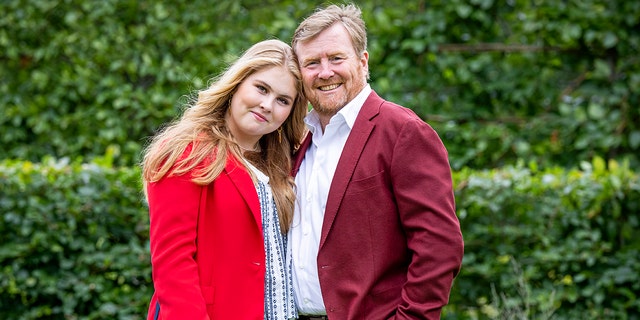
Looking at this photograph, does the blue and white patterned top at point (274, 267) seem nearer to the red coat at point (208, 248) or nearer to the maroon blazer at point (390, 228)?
the red coat at point (208, 248)

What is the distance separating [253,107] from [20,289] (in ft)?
7.51

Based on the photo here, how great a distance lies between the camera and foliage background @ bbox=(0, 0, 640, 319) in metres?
4.18

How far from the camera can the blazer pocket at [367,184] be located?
2.40m

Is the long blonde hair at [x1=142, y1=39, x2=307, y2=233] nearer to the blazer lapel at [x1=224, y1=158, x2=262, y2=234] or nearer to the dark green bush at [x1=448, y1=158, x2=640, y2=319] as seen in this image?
the blazer lapel at [x1=224, y1=158, x2=262, y2=234]

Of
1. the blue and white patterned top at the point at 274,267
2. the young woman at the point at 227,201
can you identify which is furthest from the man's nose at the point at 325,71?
the blue and white patterned top at the point at 274,267

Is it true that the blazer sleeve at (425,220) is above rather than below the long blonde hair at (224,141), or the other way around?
below

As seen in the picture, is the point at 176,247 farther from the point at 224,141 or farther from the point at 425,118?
the point at 425,118

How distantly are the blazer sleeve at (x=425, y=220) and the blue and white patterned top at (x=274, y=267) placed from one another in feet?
1.36

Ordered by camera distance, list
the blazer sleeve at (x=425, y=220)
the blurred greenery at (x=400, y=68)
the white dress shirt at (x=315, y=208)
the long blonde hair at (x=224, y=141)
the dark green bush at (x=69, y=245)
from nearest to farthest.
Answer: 1. the blazer sleeve at (x=425, y=220)
2. the long blonde hair at (x=224, y=141)
3. the white dress shirt at (x=315, y=208)
4. the dark green bush at (x=69, y=245)
5. the blurred greenery at (x=400, y=68)

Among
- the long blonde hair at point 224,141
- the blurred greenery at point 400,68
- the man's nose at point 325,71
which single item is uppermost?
the man's nose at point 325,71

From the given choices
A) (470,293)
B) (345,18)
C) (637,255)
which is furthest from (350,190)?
(637,255)

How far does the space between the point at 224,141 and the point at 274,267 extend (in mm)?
458

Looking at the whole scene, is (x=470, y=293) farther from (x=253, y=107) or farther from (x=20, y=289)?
(x=20, y=289)

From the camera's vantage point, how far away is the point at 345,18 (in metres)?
2.62
